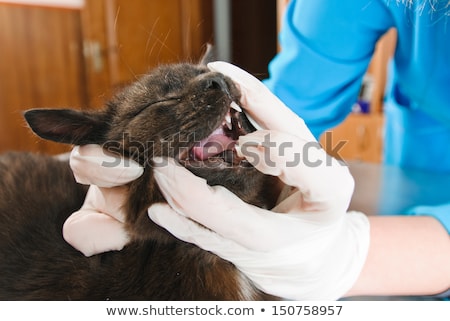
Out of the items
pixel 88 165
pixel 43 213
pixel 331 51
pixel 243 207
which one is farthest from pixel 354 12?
pixel 43 213

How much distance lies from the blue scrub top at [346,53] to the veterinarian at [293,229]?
0.46ft

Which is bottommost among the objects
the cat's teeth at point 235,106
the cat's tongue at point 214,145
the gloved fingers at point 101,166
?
the gloved fingers at point 101,166

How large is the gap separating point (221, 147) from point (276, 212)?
136 millimetres

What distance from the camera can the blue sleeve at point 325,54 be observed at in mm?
707

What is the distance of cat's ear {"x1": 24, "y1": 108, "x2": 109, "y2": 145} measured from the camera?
45cm

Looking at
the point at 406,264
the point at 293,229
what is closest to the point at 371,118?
the point at 406,264

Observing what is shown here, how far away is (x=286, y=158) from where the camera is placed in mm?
486

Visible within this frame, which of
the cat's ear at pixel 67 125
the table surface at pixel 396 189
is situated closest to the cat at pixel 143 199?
the cat's ear at pixel 67 125

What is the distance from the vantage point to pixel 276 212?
22.0 inches

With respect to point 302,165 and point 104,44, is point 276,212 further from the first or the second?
point 104,44

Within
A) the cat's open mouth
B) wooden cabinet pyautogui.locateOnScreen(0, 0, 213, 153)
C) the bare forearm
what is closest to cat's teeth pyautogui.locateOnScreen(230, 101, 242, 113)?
the cat's open mouth

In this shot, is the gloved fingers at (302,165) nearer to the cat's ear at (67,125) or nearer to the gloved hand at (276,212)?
the gloved hand at (276,212)

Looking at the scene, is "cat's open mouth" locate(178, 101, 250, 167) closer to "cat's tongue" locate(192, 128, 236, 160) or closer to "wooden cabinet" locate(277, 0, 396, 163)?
"cat's tongue" locate(192, 128, 236, 160)
